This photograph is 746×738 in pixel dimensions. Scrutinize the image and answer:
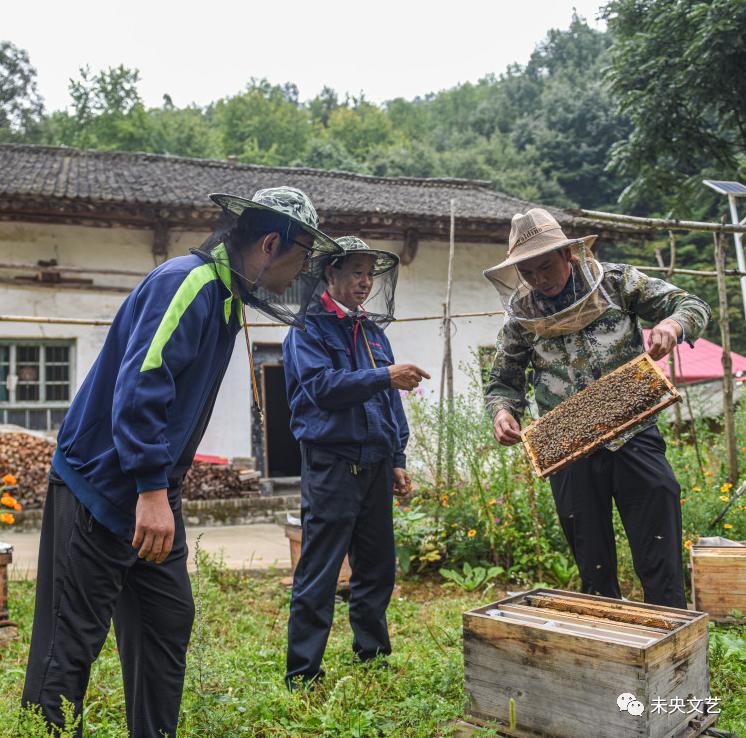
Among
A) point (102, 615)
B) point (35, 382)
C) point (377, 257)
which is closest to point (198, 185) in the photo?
point (35, 382)

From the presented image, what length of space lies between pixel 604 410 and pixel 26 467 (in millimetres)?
8443

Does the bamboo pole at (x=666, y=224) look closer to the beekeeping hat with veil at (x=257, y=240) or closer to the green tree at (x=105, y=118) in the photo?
the beekeeping hat with veil at (x=257, y=240)

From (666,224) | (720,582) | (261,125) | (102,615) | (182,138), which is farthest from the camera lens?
(261,125)

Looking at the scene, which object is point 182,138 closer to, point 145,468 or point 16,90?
point 16,90

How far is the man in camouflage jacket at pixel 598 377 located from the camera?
3.08 m

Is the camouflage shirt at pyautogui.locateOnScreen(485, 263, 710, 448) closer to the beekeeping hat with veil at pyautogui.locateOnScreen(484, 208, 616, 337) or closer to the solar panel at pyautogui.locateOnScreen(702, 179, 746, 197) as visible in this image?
the beekeeping hat with veil at pyautogui.locateOnScreen(484, 208, 616, 337)

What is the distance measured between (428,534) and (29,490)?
602 centimetres

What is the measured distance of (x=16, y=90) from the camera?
38469mm

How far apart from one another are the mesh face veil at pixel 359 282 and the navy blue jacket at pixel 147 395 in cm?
117

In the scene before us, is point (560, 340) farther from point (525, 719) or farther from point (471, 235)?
point (471, 235)

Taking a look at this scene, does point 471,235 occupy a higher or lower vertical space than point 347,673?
higher

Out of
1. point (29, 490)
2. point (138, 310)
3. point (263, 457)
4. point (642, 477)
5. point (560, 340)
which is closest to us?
point (138, 310)

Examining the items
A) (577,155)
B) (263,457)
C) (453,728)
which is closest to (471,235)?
(263,457)

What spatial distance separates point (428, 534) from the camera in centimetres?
585
